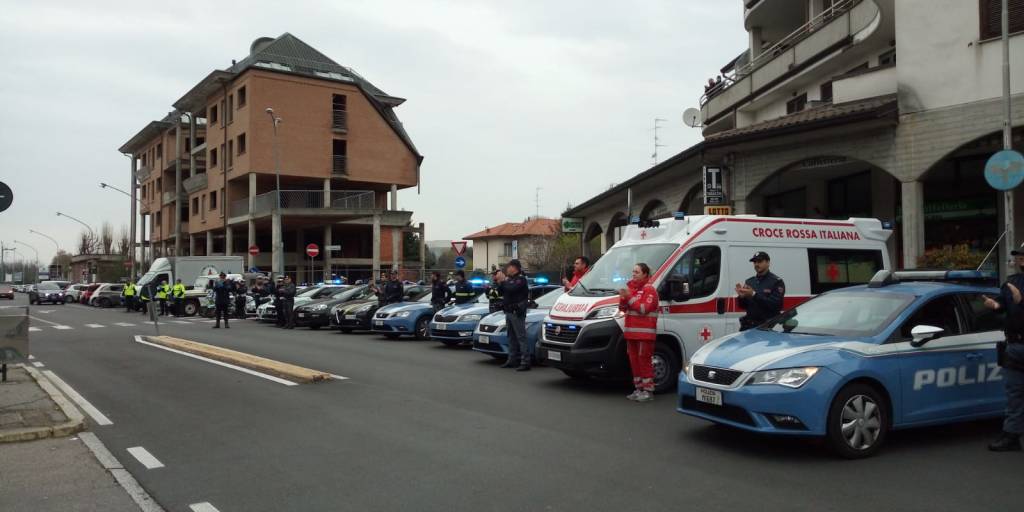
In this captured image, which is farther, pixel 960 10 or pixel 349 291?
pixel 349 291

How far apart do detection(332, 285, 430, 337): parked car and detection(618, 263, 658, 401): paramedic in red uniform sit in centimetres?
→ 1120

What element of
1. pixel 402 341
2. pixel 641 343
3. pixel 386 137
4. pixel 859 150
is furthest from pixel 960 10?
pixel 386 137

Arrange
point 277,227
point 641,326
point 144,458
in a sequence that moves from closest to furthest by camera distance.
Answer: point 144,458, point 641,326, point 277,227

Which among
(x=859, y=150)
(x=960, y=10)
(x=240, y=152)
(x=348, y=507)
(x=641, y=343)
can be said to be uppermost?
(x=240, y=152)

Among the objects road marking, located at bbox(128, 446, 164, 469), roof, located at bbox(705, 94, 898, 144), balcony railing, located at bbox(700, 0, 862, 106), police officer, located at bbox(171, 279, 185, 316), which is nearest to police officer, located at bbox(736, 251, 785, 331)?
road marking, located at bbox(128, 446, 164, 469)

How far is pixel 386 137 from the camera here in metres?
52.1

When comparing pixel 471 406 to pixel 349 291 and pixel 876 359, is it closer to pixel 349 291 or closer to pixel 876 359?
pixel 876 359

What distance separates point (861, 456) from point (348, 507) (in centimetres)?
410

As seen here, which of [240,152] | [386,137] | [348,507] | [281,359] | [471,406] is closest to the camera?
[348,507]

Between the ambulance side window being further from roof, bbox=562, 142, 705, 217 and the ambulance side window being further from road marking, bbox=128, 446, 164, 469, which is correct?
roof, bbox=562, 142, 705, 217

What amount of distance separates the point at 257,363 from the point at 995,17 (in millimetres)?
14696

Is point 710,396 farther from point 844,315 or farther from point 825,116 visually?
point 825,116

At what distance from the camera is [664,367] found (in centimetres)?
973

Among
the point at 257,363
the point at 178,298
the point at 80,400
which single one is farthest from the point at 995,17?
the point at 178,298
